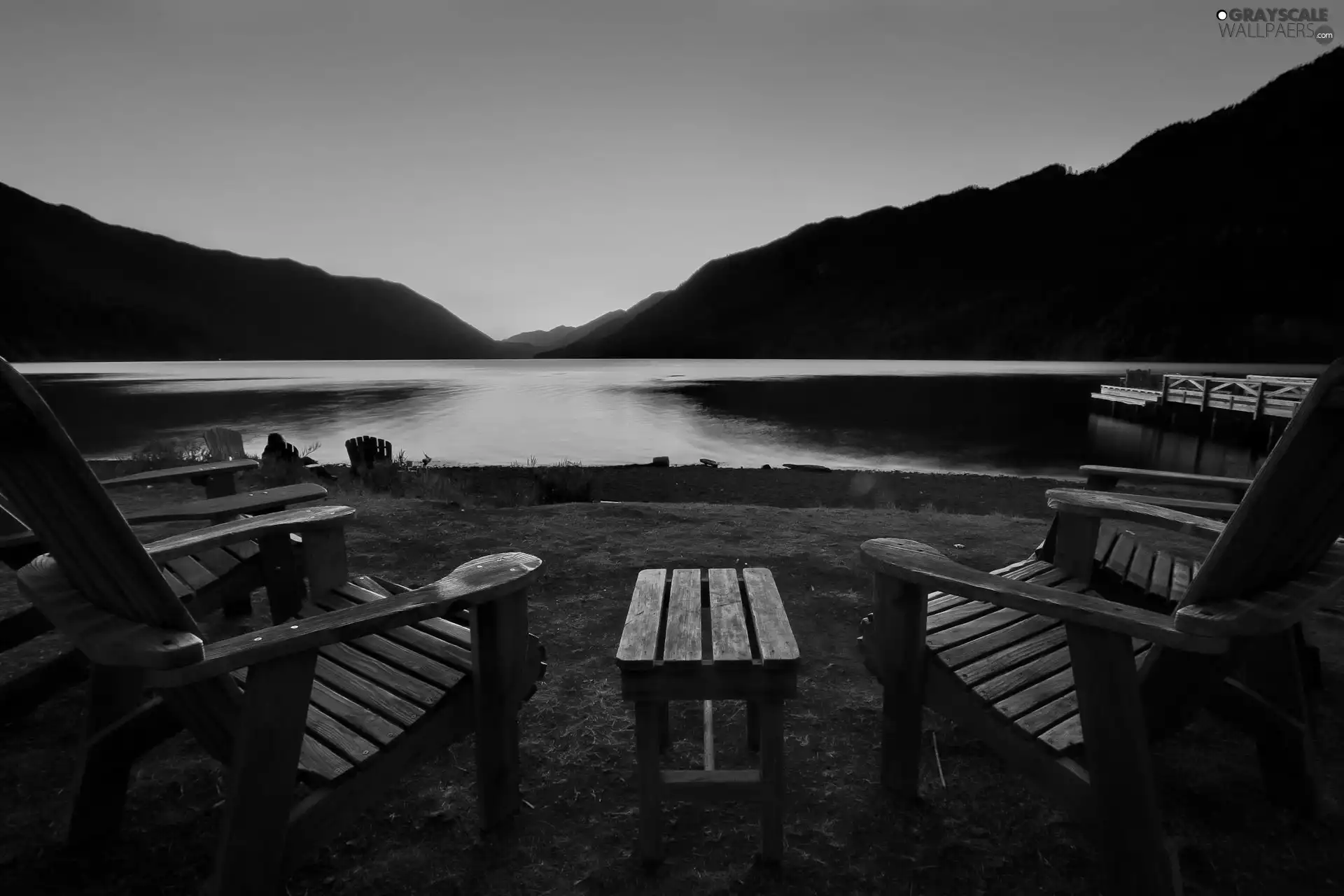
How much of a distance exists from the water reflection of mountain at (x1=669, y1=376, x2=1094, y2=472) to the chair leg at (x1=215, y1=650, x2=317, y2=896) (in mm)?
25891

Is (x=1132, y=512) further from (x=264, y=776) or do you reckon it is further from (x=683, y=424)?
(x=683, y=424)

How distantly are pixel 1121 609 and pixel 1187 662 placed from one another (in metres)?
0.29

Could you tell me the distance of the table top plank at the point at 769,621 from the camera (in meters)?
2.01

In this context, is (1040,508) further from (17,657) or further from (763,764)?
(17,657)

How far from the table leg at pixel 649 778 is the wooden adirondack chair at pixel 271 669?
0.49m

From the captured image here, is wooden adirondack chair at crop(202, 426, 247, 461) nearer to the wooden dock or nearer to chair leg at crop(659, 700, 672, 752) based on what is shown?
chair leg at crop(659, 700, 672, 752)

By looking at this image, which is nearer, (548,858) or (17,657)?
(548,858)

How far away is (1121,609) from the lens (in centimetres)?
171

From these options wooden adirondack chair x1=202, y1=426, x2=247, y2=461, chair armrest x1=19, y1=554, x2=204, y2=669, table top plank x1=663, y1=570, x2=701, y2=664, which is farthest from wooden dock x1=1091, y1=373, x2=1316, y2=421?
wooden adirondack chair x1=202, y1=426, x2=247, y2=461

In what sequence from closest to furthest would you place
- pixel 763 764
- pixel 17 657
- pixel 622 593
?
pixel 763 764, pixel 17 657, pixel 622 593

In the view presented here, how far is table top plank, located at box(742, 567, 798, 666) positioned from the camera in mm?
2008


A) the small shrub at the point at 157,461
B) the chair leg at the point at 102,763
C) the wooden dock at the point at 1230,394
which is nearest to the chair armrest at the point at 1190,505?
the chair leg at the point at 102,763

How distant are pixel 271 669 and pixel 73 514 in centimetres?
55

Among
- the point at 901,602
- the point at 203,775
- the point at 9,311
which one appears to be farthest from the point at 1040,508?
the point at 9,311
